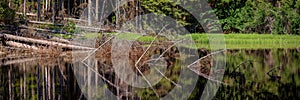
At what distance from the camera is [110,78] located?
13.4 meters

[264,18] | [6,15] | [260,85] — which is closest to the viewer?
[260,85]

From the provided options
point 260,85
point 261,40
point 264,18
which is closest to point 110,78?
point 260,85

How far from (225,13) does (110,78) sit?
24111mm

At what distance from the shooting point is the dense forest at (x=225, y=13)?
104 feet

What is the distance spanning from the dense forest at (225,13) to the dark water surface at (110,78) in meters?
14.6

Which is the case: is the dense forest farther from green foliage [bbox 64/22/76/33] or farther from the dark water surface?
the dark water surface

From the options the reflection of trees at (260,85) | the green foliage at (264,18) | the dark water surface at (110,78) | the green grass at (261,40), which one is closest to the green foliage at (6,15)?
the dark water surface at (110,78)

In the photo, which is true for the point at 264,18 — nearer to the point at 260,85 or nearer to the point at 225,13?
the point at 225,13

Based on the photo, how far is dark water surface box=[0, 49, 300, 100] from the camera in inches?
398

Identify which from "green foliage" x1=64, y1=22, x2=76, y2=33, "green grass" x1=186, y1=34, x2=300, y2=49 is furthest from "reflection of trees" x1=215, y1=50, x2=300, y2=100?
"green grass" x1=186, y1=34, x2=300, y2=49

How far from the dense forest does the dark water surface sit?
14613 mm

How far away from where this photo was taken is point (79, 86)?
37.6 feet

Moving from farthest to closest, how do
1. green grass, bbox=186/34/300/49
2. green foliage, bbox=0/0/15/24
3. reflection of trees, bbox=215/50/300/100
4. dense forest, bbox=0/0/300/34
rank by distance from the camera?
1. dense forest, bbox=0/0/300/34
2. green grass, bbox=186/34/300/49
3. green foliage, bbox=0/0/15/24
4. reflection of trees, bbox=215/50/300/100

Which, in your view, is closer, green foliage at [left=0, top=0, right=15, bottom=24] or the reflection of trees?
the reflection of trees
